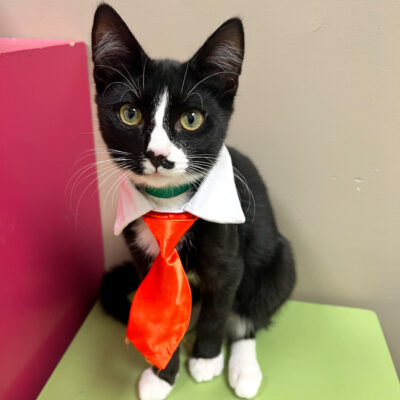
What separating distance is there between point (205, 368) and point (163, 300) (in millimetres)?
241

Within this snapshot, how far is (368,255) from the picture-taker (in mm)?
1157

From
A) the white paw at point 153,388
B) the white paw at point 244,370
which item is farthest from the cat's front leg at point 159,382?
the white paw at point 244,370

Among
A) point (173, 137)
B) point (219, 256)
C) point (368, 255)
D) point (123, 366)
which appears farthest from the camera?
point (368, 255)

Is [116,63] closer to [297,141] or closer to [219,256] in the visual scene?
[219,256]

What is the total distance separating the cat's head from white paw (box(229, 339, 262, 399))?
0.48 m

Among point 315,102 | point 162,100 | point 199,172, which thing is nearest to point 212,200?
point 199,172

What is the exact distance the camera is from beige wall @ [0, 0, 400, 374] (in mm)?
937

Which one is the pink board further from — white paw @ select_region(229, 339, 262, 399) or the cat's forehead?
white paw @ select_region(229, 339, 262, 399)

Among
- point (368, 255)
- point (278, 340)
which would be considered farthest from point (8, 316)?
point (368, 255)

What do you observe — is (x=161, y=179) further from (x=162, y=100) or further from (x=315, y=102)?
(x=315, y=102)

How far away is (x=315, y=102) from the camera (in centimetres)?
101

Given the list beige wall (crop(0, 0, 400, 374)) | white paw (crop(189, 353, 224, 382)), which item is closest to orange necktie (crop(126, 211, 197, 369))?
white paw (crop(189, 353, 224, 382))

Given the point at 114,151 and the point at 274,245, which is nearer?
the point at 114,151

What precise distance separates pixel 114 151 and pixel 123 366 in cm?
56
